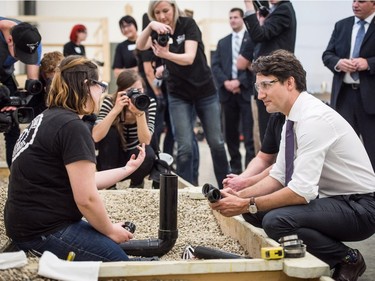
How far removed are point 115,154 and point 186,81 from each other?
0.69m

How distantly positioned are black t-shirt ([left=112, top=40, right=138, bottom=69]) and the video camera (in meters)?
2.44

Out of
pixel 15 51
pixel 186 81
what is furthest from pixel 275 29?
pixel 15 51

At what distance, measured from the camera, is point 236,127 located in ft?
19.7

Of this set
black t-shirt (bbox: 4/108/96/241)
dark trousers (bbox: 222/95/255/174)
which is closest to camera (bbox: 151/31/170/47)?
dark trousers (bbox: 222/95/255/174)

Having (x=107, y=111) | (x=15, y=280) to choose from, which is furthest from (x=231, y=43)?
(x=15, y=280)

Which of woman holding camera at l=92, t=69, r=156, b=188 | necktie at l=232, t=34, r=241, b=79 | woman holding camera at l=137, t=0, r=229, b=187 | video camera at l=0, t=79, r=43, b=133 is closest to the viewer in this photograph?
video camera at l=0, t=79, r=43, b=133

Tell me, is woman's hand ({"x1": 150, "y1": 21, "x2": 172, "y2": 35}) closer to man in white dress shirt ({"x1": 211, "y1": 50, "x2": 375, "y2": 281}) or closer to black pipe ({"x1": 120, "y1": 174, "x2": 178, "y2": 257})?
man in white dress shirt ({"x1": 211, "y1": 50, "x2": 375, "y2": 281})

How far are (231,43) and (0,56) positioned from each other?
106 inches

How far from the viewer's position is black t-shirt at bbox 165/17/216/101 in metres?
4.68

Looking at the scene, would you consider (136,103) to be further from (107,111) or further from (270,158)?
(270,158)

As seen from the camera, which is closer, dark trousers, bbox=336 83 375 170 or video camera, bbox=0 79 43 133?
video camera, bbox=0 79 43 133

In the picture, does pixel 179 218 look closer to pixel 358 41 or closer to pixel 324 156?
pixel 324 156

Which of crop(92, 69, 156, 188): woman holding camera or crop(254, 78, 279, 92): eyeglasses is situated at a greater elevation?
crop(254, 78, 279, 92): eyeglasses

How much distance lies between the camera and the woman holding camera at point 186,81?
463cm
